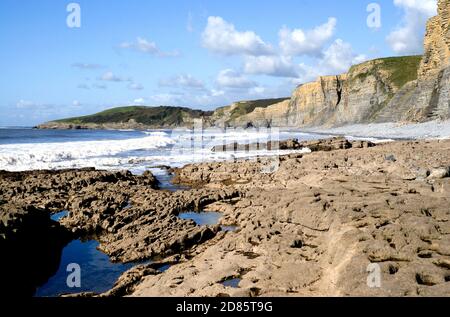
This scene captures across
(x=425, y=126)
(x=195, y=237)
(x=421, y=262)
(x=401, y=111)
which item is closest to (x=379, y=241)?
(x=421, y=262)

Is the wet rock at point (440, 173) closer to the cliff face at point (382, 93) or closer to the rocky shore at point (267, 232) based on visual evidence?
the rocky shore at point (267, 232)

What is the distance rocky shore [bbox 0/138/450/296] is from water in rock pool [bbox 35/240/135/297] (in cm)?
31

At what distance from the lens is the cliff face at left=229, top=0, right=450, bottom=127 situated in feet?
166

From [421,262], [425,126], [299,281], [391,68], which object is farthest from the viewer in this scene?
[391,68]

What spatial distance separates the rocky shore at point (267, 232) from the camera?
6980 mm

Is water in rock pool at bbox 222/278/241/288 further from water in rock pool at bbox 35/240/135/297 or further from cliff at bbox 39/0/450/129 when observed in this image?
cliff at bbox 39/0/450/129

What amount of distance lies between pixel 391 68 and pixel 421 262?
3242 inches

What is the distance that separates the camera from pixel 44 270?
9867 mm

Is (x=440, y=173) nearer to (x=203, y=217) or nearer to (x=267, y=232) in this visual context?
(x=267, y=232)

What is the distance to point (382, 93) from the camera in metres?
77.9

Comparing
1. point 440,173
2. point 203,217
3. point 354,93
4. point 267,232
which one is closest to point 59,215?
point 203,217

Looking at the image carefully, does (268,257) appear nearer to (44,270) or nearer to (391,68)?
(44,270)

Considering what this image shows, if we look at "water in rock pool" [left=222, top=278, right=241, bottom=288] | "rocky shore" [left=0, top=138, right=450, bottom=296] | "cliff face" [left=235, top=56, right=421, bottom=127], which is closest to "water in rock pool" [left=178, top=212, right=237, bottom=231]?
"rocky shore" [left=0, top=138, right=450, bottom=296]

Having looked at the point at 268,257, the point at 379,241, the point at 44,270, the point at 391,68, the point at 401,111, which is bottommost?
the point at 44,270
